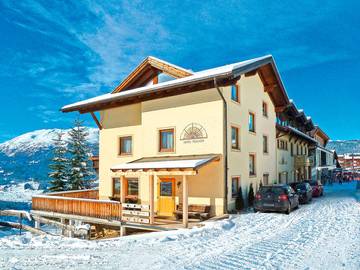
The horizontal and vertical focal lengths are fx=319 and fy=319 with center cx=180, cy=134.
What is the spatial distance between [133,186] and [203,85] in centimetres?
791

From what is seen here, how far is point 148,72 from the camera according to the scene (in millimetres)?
21141

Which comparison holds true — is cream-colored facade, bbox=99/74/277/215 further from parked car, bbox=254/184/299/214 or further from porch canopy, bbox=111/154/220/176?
parked car, bbox=254/184/299/214

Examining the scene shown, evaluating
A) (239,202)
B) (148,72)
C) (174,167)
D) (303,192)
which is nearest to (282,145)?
(303,192)

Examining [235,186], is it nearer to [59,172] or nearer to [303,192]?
[303,192]

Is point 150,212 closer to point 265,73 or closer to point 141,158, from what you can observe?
point 141,158

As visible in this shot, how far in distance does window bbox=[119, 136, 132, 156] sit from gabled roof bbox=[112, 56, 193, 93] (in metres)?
3.50

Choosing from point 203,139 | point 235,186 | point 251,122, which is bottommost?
point 235,186

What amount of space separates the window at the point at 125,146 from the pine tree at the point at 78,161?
14.3 m

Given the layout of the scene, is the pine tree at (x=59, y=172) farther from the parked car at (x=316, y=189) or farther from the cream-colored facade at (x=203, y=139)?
the parked car at (x=316, y=189)

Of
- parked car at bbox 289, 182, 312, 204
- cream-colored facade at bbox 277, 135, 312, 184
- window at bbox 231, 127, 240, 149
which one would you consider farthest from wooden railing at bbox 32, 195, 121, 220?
cream-colored facade at bbox 277, 135, 312, 184

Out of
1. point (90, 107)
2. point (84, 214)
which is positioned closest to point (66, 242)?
point (84, 214)

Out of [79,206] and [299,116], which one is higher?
[299,116]

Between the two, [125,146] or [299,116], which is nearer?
[125,146]

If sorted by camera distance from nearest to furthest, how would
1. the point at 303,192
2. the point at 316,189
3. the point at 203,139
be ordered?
the point at 203,139 → the point at 303,192 → the point at 316,189
